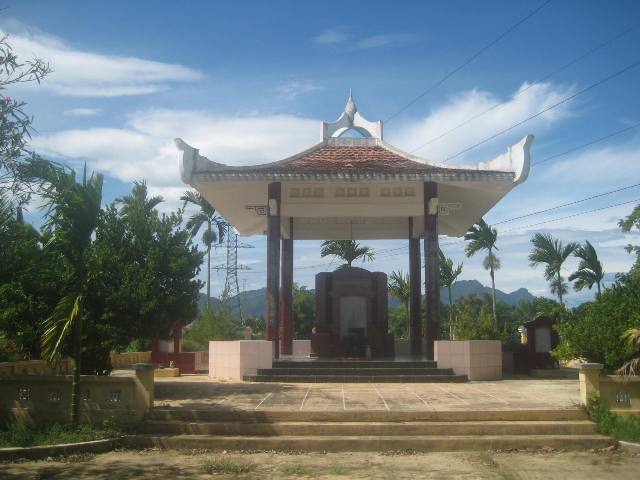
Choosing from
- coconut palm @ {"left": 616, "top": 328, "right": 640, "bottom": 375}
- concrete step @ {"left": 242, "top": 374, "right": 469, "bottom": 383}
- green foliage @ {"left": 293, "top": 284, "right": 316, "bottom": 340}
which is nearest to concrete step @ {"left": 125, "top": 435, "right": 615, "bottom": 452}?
coconut palm @ {"left": 616, "top": 328, "right": 640, "bottom": 375}

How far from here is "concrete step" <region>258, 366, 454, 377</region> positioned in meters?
15.3

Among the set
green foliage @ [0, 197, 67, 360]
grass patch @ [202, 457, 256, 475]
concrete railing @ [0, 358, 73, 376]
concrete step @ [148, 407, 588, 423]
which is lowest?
grass patch @ [202, 457, 256, 475]

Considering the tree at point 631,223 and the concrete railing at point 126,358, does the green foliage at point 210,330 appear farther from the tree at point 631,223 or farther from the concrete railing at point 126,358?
the tree at point 631,223

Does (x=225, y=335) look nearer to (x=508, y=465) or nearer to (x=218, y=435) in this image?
(x=218, y=435)

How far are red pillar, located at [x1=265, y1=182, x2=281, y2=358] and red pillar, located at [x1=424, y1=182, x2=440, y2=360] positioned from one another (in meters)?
4.03

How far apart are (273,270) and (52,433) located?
8.18 metres

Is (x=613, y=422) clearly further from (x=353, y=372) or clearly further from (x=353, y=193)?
(x=353, y=193)

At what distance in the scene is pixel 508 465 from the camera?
8.55 m

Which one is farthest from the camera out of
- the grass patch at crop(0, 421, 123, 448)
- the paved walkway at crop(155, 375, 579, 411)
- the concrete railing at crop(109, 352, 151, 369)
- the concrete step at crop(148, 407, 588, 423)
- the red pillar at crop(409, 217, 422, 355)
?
the concrete railing at crop(109, 352, 151, 369)

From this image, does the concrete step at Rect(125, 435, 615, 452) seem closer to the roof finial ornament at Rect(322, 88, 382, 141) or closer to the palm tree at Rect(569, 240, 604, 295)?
the roof finial ornament at Rect(322, 88, 382, 141)

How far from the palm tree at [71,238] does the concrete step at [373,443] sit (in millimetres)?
1767

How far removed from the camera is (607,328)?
1128 centimetres

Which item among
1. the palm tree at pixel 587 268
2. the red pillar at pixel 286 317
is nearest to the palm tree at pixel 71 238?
the red pillar at pixel 286 317

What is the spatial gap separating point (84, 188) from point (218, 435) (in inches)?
180
